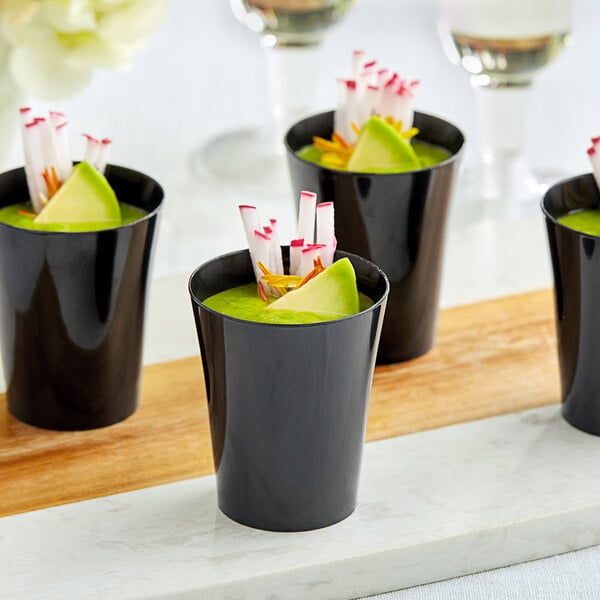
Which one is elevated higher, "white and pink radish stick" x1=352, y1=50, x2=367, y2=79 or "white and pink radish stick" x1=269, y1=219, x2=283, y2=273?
"white and pink radish stick" x1=352, y1=50, x2=367, y2=79

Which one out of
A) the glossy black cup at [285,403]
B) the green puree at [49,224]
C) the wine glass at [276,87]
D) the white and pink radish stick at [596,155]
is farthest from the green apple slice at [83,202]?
the wine glass at [276,87]

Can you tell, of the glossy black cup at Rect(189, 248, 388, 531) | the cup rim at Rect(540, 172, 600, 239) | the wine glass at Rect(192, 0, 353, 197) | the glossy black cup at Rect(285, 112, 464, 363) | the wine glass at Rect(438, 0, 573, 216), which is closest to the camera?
the glossy black cup at Rect(189, 248, 388, 531)

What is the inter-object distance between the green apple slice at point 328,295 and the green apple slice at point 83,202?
190 mm

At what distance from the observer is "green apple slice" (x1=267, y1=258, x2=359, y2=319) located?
92 centimetres

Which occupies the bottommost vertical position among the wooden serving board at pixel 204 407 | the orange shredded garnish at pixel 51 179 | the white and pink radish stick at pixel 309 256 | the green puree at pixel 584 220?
the wooden serving board at pixel 204 407

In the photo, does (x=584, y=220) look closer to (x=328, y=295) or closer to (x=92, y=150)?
(x=328, y=295)

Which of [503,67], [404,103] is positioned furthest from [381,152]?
[503,67]

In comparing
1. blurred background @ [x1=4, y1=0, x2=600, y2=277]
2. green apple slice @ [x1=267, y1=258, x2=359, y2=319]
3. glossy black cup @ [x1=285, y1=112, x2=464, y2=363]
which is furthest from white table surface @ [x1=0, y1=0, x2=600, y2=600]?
green apple slice @ [x1=267, y1=258, x2=359, y2=319]

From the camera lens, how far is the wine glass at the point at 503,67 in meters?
1.44

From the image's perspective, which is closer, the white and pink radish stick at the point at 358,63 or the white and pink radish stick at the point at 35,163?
the white and pink radish stick at the point at 35,163

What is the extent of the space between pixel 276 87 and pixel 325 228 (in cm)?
77

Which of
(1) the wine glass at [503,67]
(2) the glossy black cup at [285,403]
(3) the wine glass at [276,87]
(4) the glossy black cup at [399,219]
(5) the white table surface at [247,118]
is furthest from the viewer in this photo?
(3) the wine glass at [276,87]

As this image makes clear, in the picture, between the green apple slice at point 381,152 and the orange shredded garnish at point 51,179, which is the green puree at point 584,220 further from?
the orange shredded garnish at point 51,179

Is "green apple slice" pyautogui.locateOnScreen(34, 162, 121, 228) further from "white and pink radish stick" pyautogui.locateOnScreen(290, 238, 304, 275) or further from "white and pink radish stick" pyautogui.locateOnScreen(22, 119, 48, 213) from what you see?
"white and pink radish stick" pyautogui.locateOnScreen(290, 238, 304, 275)
